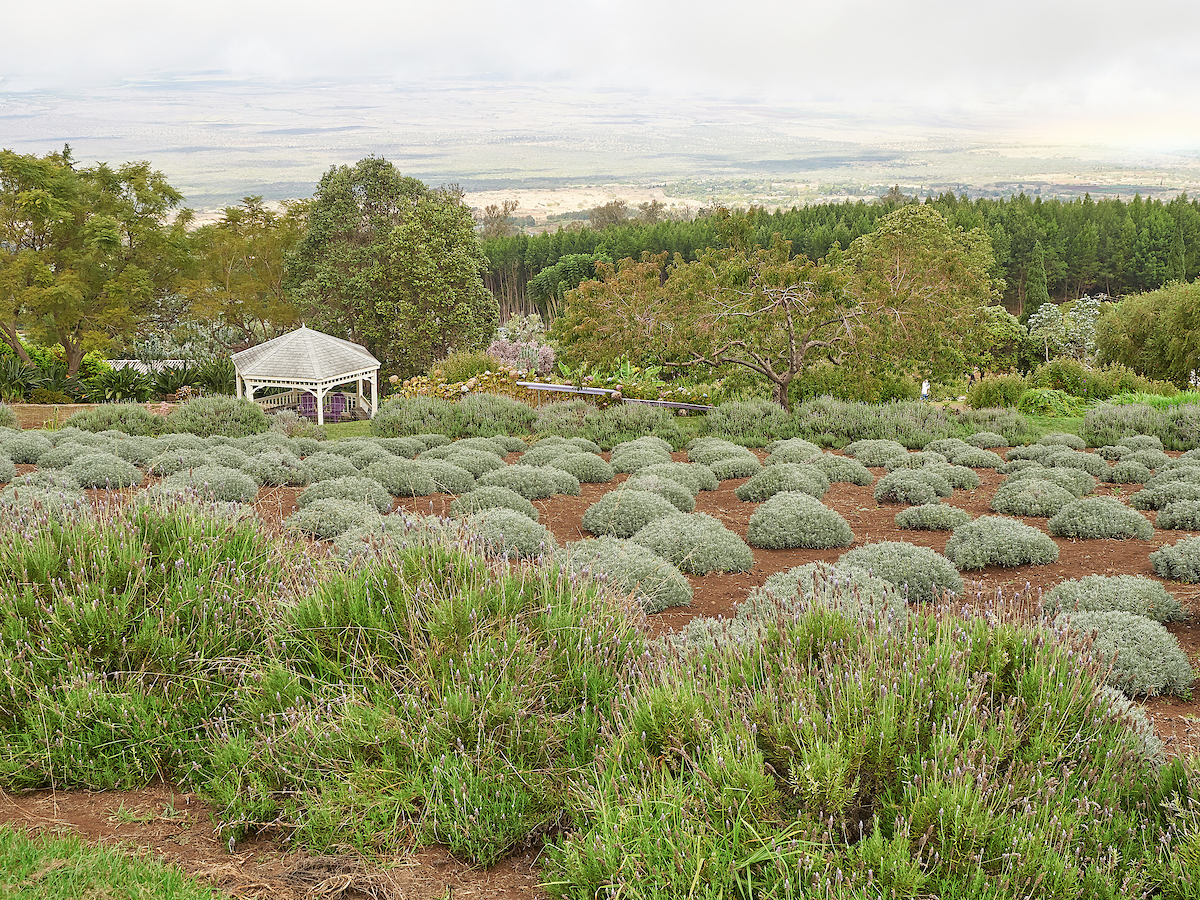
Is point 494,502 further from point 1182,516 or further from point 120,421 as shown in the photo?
point 120,421

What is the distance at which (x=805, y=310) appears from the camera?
14.2 metres

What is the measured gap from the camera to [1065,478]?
7.85 meters

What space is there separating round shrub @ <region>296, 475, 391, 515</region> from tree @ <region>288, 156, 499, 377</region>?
2803 centimetres

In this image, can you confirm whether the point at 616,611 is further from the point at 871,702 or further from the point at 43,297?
the point at 43,297

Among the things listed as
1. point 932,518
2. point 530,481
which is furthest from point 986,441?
point 530,481

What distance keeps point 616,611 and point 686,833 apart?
1.37 meters

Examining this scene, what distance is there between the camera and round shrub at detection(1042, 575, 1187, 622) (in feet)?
14.9

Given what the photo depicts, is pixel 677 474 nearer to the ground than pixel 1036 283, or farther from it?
nearer to the ground

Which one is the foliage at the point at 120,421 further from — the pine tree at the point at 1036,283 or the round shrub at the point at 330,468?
the pine tree at the point at 1036,283

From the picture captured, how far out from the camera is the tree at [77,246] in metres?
29.0

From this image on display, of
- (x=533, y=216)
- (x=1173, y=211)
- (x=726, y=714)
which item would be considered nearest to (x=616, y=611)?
(x=726, y=714)

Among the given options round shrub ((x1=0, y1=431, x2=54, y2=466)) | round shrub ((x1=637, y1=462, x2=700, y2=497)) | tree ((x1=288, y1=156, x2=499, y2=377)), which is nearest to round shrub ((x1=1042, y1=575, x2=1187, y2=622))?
round shrub ((x1=637, y1=462, x2=700, y2=497))

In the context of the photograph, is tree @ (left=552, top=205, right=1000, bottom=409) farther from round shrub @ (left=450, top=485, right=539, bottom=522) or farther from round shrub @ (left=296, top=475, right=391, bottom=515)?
round shrub @ (left=296, top=475, right=391, bottom=515)

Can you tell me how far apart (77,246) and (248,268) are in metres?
10.3
